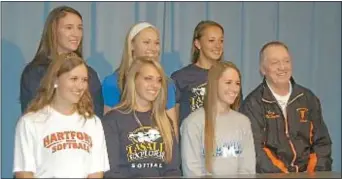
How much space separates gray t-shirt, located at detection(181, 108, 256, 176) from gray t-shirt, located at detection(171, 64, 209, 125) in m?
0.23

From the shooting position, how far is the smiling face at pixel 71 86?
92.4 inches

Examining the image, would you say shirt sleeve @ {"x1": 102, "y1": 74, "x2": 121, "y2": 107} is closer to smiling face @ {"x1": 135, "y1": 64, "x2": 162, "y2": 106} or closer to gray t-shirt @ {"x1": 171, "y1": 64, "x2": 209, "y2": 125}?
smiling face @ {"x1": 135, "y1": 64, "x2": 162, "y2": 106}

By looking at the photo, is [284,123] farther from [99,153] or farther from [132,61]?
[99,153]

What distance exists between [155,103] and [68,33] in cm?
51

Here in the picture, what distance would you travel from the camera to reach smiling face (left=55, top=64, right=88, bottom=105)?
2348mm

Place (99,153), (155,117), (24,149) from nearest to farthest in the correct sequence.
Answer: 1. (24,149)
2. (99,153)
3. (155,117)

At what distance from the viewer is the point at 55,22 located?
268 centimetres

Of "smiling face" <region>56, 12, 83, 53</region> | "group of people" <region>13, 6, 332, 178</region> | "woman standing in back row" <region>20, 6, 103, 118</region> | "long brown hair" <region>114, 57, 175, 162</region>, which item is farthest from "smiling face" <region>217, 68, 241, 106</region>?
"smiling face" <region>56, 12, 83, 53</region>

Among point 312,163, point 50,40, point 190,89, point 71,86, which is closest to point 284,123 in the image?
point 312,163

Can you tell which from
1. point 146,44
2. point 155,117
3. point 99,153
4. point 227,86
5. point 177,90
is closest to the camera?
point 99,153

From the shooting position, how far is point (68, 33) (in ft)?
8.76

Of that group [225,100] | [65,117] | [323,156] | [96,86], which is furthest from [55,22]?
[323,156]

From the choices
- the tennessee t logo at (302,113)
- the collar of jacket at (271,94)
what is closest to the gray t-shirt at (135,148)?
the collar of jacket at (271,94)

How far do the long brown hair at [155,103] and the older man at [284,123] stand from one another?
0.41 m
